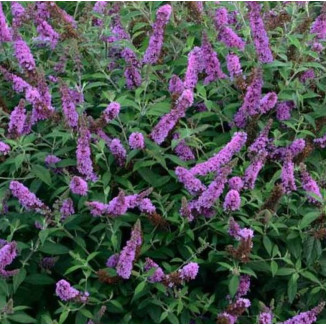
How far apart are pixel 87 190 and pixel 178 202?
44 cm

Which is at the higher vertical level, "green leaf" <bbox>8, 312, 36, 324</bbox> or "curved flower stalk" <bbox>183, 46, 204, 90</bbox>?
"curved flower stalk" <bbox>183, 46, 204, 90</bbox>

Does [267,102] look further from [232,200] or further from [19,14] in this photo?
[19,14]

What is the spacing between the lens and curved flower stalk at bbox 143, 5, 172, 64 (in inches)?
152

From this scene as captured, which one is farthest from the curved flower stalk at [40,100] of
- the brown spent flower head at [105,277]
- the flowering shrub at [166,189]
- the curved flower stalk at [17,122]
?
the brown spent flower head at [105,277]

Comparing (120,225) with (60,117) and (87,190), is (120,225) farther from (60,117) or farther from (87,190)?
(60,117)

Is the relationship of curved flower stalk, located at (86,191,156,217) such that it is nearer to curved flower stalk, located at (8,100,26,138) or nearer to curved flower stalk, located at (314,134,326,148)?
curved flower stalk, located at (8,100,26,138)

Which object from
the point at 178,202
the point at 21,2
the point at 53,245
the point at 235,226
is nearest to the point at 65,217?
the point at 53,245

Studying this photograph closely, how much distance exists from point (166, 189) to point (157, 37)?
0.85m

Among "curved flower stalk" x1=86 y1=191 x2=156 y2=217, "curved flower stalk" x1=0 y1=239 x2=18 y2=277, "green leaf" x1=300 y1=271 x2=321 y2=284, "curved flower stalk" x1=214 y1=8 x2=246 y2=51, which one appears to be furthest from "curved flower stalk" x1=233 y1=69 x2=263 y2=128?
"curved flower stalk" x1=0 y1=239 x2=18 y2=277

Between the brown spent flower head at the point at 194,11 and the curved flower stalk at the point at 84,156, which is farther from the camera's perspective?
the brown spent flower head at the point at 194,11

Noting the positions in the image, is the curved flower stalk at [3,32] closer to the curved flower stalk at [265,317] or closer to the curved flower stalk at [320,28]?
the curved flower stalk at [320,28]

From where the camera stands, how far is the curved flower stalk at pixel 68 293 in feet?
10.3

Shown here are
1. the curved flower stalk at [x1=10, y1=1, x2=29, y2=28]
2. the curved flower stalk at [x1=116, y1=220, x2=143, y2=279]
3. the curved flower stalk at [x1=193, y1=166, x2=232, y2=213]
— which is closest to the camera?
the curved flower stalk at [x1=116, y1=220, x2=143, y2=279]

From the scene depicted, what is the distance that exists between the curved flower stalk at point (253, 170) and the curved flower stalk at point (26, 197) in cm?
92
